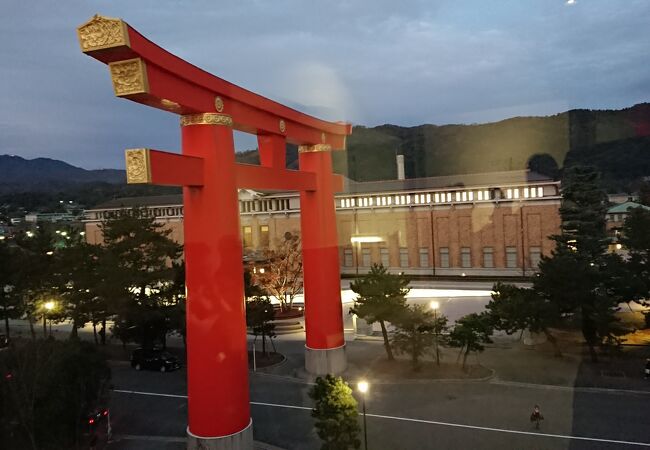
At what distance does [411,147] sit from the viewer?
80.3ft

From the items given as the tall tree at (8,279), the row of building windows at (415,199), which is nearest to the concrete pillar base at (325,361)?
the tall tree at (8,279)

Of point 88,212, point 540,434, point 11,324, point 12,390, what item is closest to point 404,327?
point 540,434

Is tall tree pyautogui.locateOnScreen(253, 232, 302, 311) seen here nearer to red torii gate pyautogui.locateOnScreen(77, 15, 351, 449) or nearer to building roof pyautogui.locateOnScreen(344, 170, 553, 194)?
building roof pyautogui.locateOnScreen(344, 170, 553, 194)

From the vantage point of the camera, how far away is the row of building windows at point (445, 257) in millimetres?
30281

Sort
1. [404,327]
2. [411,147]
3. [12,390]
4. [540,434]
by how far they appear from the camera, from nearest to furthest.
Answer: [12,390]
[540,434]
[404,327]
[411,147]

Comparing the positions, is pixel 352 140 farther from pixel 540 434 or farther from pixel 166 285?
pixel 540 434

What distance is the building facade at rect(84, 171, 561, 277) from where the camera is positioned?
98.3ft

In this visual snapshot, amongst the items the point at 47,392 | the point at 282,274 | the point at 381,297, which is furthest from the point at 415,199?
the point at 47,392

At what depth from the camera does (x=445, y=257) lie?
32531 millimetres

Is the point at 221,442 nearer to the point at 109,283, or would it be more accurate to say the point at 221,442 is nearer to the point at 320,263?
the point at 320,263

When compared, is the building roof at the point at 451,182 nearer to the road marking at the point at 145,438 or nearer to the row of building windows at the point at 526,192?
the row of building windows at the point at 526,192

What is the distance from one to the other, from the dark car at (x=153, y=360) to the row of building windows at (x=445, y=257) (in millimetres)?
16955

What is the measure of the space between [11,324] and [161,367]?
55.7 feet

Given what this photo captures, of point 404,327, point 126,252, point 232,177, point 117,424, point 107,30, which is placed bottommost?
point 117,424
